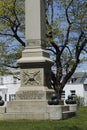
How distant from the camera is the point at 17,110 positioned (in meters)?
18.2

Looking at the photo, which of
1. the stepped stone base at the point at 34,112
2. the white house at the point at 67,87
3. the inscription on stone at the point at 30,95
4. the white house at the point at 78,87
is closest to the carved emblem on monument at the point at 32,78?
the inscription on stone at the point at 30,95

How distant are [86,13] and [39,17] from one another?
13510 millimetres

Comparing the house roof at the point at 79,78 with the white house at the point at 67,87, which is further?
the house roof at the point at 79,78

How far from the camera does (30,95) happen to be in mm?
18500

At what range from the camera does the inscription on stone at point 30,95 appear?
1839 cm

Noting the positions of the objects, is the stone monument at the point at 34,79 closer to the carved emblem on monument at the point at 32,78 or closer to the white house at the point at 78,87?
the carved emblem on monument at the point at 32,78

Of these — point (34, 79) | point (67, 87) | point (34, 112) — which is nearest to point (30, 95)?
point (34, 79)

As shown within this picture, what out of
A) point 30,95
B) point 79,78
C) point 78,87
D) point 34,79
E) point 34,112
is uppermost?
point 79,78

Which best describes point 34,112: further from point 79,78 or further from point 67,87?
point 79,78

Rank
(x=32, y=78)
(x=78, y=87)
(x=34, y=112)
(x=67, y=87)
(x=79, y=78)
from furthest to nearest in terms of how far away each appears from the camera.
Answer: (x=79, y=78) < (x=67, y=87) < (x=78, y=87) < (x=32, y=78) < (x=34, y=112)

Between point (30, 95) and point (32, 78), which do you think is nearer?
point (30, 95)

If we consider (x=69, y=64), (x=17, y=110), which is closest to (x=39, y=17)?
(x=17, y=110)

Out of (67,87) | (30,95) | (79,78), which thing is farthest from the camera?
(79,78)

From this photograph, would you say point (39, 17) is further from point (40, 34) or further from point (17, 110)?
point (17, 110)
